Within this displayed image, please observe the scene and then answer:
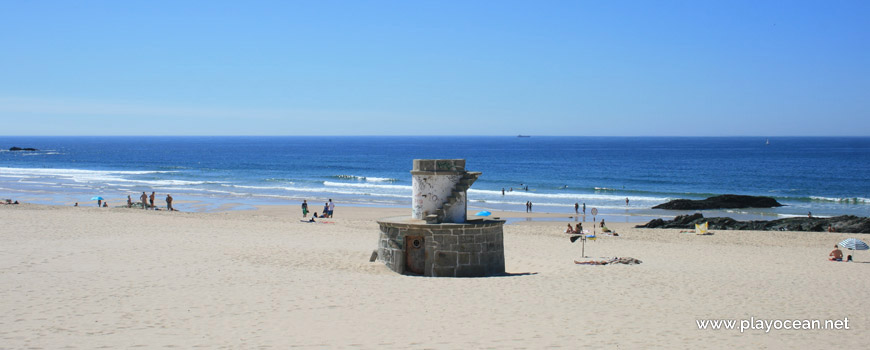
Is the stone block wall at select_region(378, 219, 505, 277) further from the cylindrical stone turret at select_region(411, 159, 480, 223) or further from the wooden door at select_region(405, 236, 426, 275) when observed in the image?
the cylindrical stone turret at select_region(411, 159, 480, 223)

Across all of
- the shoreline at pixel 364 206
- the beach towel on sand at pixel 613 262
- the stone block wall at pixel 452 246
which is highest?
the stone block wall at pixel 452 246

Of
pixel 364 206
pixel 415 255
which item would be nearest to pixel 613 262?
pixel 415 255

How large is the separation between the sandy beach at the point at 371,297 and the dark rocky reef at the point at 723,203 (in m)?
19.0

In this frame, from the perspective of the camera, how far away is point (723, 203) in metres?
40.8

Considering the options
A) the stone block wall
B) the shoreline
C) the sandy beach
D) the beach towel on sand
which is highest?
the stone block wall

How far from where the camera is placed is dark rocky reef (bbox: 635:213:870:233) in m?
28.8

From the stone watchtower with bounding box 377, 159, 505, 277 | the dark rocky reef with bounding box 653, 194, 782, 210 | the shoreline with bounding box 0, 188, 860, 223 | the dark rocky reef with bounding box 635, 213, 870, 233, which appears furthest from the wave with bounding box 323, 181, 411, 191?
the stone watchtower with bounding box 377, 159, 505, 277

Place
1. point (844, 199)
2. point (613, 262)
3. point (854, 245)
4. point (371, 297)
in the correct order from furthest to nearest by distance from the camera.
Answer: point (844, 199), point (854, 245), point (613, 262), point (371, 297)

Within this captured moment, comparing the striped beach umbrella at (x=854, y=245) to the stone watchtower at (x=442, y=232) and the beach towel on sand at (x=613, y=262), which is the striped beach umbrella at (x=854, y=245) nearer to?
the beach towel on sand at (x=613, y=262)

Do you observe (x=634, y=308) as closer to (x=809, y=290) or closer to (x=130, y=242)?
(x=809, y=290)

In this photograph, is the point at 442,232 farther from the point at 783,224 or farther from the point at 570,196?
the point at 570,196

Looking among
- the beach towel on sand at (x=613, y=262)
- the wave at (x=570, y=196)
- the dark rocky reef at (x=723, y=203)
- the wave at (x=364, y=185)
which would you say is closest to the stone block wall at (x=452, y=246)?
the beach towel on sand at (x=613, y=262)

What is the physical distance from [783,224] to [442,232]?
21.8 metres

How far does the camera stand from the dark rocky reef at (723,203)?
39.7 metres
